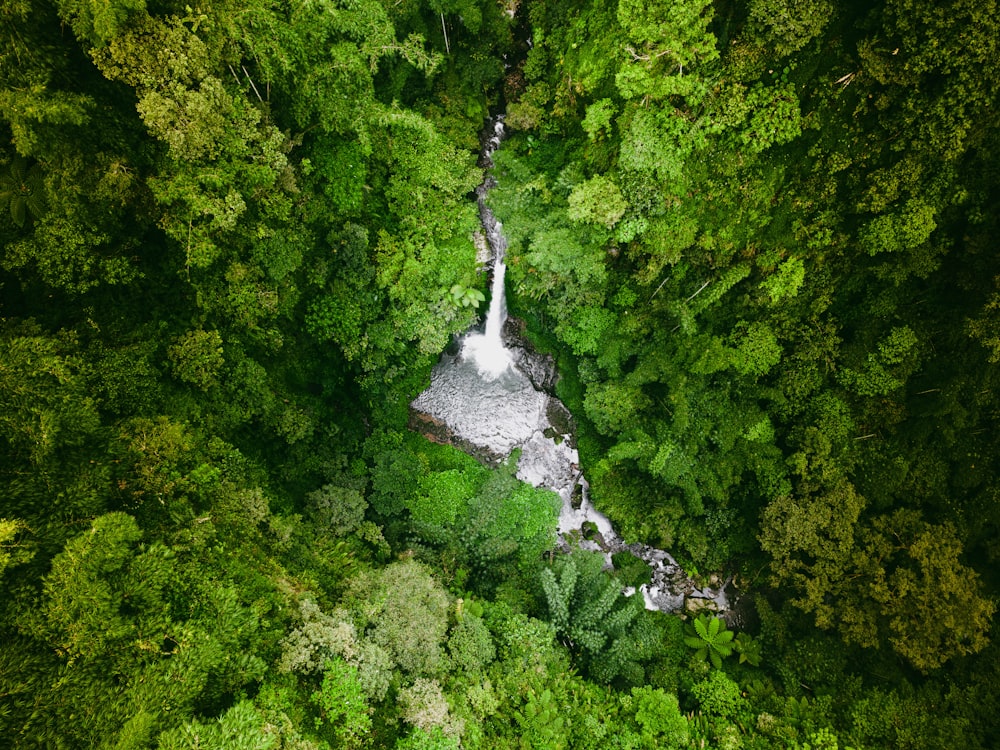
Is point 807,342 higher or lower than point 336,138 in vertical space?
higher

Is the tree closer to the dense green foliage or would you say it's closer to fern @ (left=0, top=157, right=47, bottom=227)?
the dense green foliage

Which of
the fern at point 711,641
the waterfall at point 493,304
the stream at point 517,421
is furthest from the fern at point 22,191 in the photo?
the fern at point 711,641

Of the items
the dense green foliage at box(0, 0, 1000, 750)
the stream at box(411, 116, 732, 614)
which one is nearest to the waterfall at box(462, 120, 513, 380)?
the stream at box(411, 116, 732, 614)

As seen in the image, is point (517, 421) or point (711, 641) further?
point (517, 421)

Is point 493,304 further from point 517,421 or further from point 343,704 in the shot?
point 343,704

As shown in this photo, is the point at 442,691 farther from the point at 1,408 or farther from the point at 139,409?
the point at 1,408

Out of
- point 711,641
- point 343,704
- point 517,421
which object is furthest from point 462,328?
point 711,641

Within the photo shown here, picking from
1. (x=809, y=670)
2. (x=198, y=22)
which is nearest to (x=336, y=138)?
(x=198, y=22)
